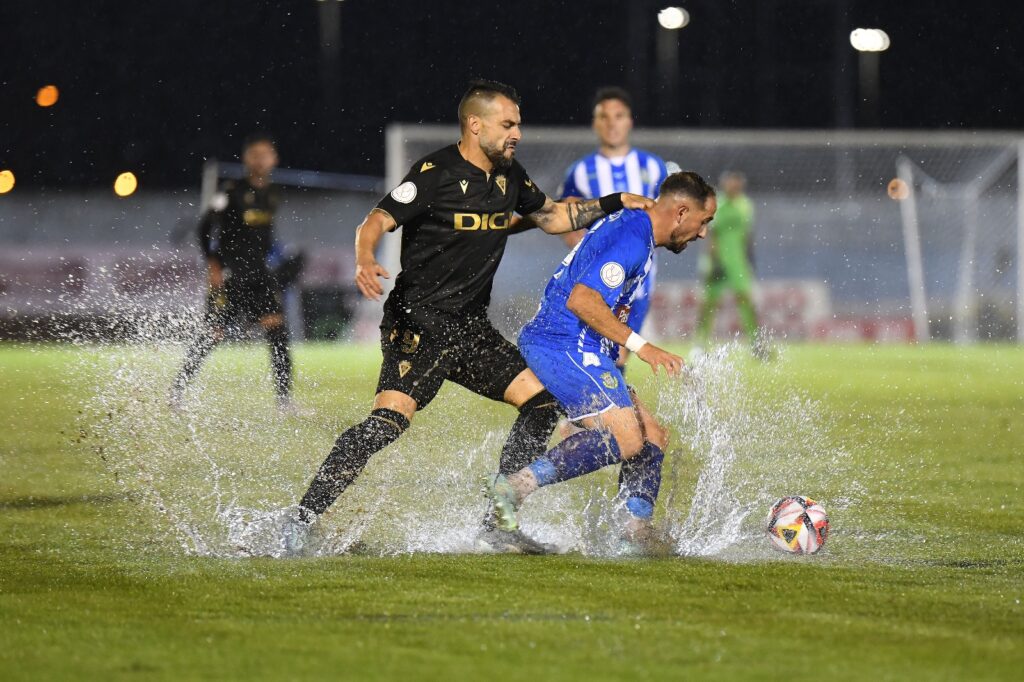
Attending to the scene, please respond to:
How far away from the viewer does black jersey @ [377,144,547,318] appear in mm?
6145

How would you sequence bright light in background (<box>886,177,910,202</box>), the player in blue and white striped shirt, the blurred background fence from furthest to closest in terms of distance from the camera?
1. bright light in background (<box>886,177,910,202</box>)
2. the blurred background fence
3. the player in blue and white striped shirt

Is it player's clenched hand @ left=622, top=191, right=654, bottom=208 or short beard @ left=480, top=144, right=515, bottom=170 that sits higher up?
short beard @ left=480, top=144, right=515, bottom=170

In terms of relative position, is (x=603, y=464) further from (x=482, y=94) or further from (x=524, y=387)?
(x=482, y=94)

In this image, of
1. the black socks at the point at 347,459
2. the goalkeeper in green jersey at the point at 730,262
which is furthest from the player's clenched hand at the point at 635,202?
the goalkeeper in green jersey at the point at 730,262

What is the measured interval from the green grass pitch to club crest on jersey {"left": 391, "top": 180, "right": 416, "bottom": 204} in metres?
1.41

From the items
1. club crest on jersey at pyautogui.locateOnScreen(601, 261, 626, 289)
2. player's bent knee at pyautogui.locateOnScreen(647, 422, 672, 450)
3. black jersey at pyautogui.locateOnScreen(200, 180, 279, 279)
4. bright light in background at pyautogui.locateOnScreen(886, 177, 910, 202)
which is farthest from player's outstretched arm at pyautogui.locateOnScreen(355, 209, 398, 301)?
bright light in background at pyautogui.locateOnScreen(886, 177, 910, 202)

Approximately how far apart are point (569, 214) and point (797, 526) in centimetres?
182

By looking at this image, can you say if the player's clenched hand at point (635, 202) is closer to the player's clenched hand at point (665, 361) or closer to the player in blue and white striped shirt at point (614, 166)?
the player's clenched hand at point (665, 361)

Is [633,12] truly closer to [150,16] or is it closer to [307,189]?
[307,189]

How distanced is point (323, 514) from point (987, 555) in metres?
2.75

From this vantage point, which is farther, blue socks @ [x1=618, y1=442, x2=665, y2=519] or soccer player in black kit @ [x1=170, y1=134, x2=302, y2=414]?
soccer player in black kit @ [x1=170, y1=134, x2=302, y2=414]

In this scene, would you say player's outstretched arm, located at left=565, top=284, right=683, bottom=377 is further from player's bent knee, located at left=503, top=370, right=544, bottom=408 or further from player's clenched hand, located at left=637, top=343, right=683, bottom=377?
player's bent knee, located at left=503, top=370, right=544, bottom=408

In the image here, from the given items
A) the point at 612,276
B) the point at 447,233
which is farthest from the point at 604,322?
the point at 447,233

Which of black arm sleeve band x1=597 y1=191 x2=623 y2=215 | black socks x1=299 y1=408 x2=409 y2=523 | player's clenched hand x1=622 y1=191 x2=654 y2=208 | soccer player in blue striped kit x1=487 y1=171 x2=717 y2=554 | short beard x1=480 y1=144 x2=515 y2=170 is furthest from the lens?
black arm sleeve band x1=597 y1=191 x2=623 y2=215
